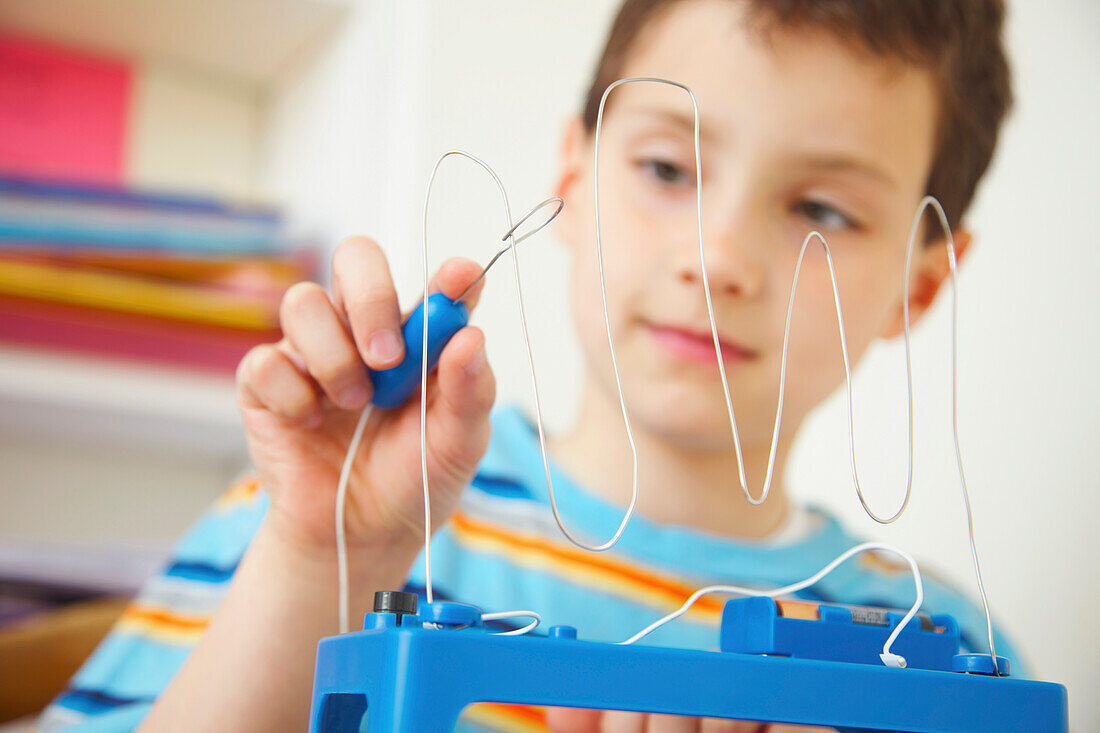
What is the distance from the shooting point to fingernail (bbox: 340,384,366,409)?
1.28 ft

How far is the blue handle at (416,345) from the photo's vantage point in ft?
1.16

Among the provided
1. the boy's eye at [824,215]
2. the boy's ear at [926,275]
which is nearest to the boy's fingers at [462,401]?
the boy's eye at [824,215]

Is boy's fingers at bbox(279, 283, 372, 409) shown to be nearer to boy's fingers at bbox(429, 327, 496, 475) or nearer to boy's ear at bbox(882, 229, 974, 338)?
boy's fingers at bbox(429, 327, 496, 475)

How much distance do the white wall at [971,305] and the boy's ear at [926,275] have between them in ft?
0.78

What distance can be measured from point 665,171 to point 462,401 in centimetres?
20

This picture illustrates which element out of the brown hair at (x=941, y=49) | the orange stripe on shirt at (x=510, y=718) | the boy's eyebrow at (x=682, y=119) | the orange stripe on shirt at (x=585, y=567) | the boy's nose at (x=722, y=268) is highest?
the brown hair at (x=941, y=49)

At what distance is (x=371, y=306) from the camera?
375 millimetres

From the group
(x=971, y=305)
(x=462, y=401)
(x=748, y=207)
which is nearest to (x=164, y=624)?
(x=462, y=401)

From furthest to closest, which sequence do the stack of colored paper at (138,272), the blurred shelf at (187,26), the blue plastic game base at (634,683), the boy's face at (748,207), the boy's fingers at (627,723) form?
the blurred shelf at (187,26) → the stack of colored paper at (138,272) → the boy's face at (748,207) → the boy's fingers at (627,723) → the blue plastic game base at (634,683)

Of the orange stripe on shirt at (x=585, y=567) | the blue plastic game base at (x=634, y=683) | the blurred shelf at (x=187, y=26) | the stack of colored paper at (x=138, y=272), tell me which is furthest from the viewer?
the blurred shelf at (x=187, y=26)

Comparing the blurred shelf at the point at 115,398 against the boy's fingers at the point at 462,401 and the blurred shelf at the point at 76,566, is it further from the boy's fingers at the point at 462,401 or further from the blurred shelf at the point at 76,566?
the boy's fingers at the point at 462,401

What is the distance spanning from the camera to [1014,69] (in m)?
0.86

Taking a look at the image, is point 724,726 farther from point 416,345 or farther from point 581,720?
point 416,345

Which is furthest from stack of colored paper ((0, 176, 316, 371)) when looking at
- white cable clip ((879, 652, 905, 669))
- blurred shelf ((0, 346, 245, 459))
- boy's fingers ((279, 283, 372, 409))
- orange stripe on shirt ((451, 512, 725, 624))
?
white cable clip ((879, 652, 905, 669))
